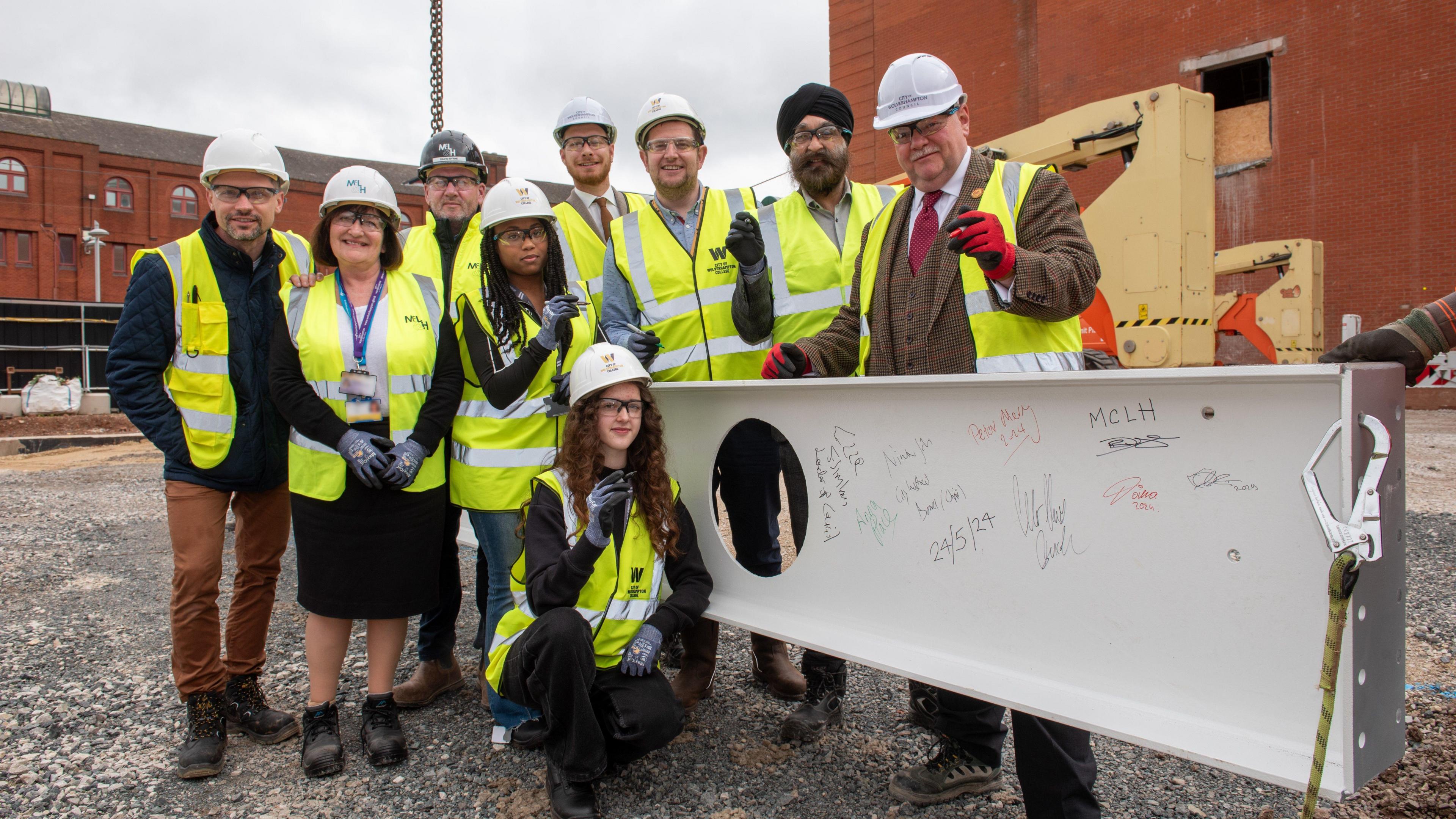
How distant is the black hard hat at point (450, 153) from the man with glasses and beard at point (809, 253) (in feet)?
4.86

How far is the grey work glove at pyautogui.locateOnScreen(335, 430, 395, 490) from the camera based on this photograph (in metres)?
2.88

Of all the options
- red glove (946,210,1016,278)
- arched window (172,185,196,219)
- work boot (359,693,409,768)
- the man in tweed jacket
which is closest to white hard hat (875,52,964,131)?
the man in tweed jacket

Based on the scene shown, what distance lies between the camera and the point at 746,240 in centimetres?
302

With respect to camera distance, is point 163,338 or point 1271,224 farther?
point 1271,224

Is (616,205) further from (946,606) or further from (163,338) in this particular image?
(946,606)

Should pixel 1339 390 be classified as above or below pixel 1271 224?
below

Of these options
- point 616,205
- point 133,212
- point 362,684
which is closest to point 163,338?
point 362,684

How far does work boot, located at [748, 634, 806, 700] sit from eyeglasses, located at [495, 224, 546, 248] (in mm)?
1888

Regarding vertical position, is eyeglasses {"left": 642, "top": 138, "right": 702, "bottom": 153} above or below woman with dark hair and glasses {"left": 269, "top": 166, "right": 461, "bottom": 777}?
above

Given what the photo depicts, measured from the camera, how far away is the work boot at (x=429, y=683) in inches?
140

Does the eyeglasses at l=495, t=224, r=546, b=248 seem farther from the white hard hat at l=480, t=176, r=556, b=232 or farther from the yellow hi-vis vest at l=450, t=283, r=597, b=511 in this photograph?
the yellow hi-vis vest at l=450, t=283, r=597, b=511

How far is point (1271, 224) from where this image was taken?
16453 mm

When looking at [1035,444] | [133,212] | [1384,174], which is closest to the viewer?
[1035,444]

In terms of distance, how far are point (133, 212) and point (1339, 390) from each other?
42.0 meters
